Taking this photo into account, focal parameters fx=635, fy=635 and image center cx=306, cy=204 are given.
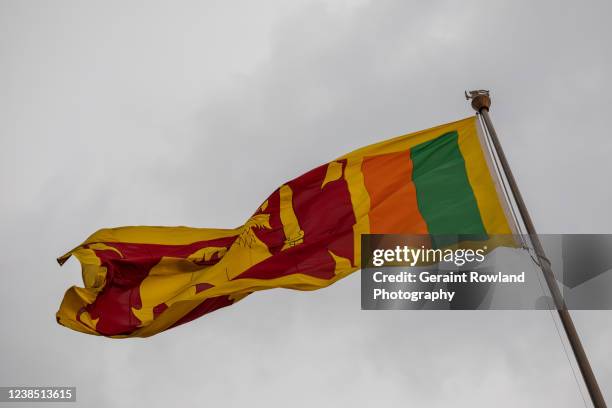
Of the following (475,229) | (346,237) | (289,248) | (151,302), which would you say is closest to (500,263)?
(475,229)

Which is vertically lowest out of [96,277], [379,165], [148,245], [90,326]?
[90,326]

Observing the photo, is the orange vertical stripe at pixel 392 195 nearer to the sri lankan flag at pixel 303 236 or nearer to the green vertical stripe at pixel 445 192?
the sri lankan flag at pixel 303 236

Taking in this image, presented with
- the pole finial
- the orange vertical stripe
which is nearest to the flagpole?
the pole finial

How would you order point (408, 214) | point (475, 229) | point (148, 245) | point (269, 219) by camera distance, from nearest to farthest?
point (475, 229) < point (408, 214) < point (269, 219) < point (148, 245)

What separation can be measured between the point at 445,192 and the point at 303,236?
2910 millimetres

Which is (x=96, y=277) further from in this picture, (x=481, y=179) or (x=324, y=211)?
(x=481, y=179)

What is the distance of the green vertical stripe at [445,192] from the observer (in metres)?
11.7

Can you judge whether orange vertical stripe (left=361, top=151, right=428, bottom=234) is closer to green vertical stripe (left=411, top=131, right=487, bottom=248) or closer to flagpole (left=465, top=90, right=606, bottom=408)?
green vertical stripe (left=411, top=131, right=487, bottom=248)

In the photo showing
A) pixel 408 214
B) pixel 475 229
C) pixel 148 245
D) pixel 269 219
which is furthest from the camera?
pixel 148 245

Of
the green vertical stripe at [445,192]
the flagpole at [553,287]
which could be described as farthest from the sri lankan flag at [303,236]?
the flagpole at [553,287]

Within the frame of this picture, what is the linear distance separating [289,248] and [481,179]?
13.0 feet

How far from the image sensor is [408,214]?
12352 millimetres

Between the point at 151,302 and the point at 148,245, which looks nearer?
the point at 151,302

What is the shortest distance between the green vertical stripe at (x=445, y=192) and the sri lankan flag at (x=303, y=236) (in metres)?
0.02
